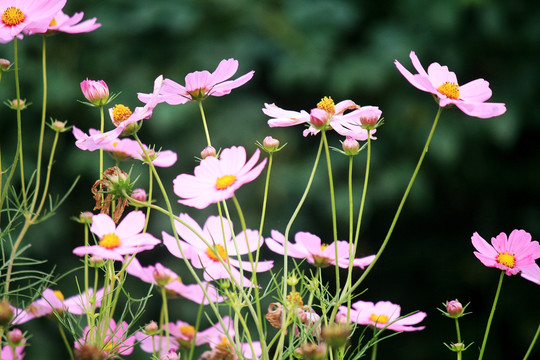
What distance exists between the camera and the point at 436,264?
1.99 meters

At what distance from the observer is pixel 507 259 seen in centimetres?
45

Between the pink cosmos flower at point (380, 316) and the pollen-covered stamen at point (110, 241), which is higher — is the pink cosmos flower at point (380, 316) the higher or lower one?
the lower one

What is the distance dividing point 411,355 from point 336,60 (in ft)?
2.91

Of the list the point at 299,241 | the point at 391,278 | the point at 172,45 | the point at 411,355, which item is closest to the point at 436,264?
the point at 391,278

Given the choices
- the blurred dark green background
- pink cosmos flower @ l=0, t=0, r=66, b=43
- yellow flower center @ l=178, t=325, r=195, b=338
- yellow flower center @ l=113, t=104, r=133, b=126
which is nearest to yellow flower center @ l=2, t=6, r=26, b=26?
pink cosmos flower @ l=0, t=0, r=66, b=43

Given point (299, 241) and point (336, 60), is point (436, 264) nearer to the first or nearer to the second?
point (336, 60)

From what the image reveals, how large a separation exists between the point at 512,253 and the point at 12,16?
40 cm

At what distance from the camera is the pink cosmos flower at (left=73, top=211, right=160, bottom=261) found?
0.38m

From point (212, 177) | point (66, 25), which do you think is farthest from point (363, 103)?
point (212, 177)

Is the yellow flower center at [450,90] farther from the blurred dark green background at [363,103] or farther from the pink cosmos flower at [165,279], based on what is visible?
the blurred dark green background at [363,103]

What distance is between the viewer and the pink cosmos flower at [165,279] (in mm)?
453

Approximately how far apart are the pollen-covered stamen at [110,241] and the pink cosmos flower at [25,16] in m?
0.15

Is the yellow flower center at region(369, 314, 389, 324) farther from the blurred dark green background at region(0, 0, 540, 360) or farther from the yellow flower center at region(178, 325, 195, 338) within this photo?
the blurred dark green background at region(0, 0, 540, 360)

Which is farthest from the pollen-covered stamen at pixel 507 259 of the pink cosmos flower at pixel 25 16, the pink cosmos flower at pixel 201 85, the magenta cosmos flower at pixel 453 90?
the pink cosmos flower at pixel 25 16
